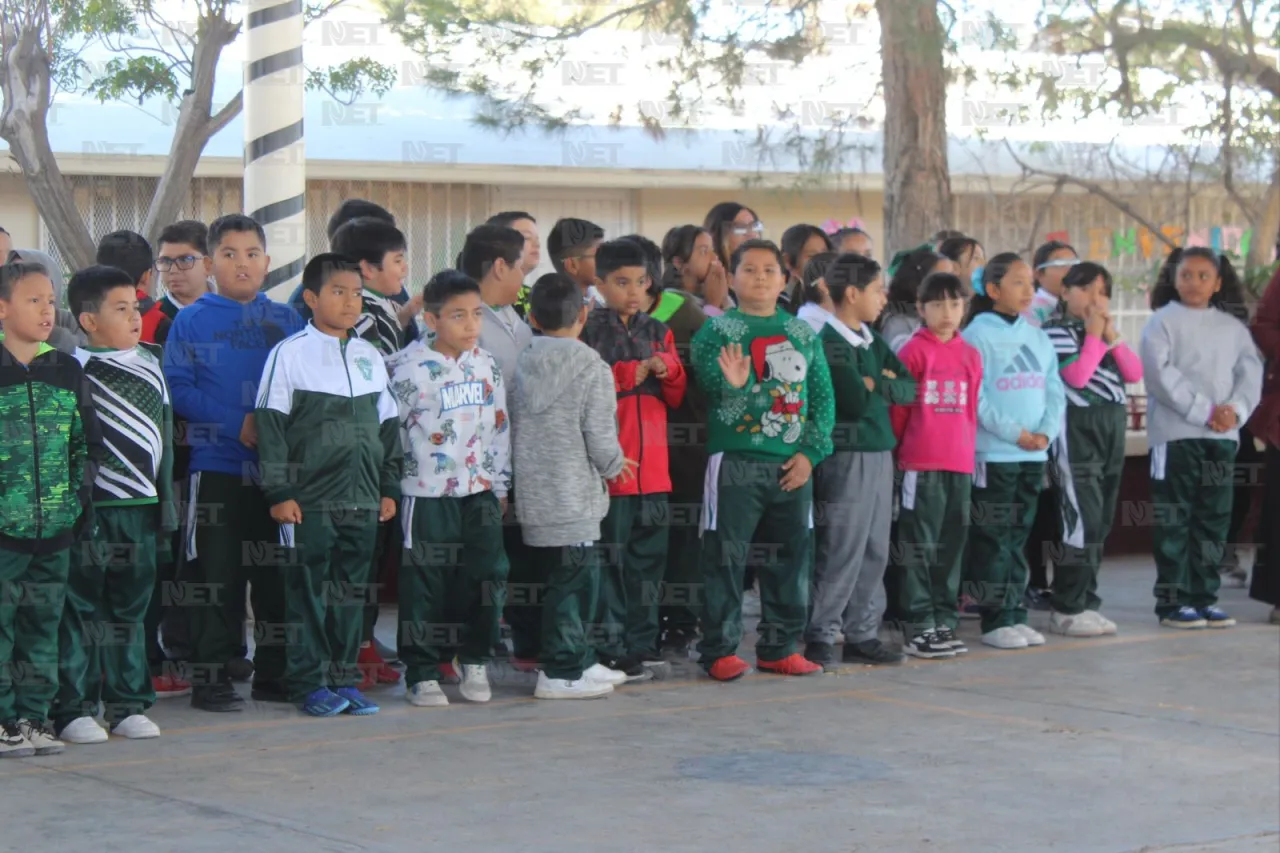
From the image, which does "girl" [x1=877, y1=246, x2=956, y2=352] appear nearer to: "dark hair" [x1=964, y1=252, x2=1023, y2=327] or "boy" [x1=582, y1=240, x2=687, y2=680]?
"dark hair" [x1=964, y1=252, x2=1023, y2=327]

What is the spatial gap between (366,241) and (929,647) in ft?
10.6

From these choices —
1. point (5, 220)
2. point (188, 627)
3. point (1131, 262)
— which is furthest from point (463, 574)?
point (1131, 262)

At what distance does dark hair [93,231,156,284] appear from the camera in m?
7.45

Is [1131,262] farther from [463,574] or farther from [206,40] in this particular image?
[463,574]

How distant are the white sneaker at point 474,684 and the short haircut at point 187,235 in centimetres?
216

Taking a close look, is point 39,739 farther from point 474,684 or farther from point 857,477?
point 857,477

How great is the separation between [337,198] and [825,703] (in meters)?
10.3

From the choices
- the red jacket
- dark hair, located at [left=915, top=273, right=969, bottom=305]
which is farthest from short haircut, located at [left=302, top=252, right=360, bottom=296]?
dark hair, located at [left=915, top=273, right=969, bottom=305]

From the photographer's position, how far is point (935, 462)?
332 inches

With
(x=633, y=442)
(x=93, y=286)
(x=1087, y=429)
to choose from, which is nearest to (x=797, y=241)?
(x=1087, y=429)

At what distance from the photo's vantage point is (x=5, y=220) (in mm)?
15297

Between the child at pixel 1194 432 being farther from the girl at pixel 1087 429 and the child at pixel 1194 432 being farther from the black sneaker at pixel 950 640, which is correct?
the black sneaker at pixel 950 640

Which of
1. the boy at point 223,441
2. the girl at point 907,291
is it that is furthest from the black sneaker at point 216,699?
the girl at point 907,291

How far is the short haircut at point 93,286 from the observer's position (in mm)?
6496
